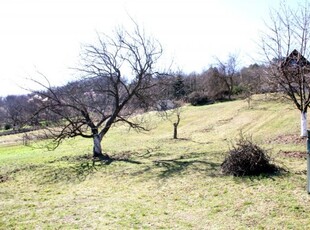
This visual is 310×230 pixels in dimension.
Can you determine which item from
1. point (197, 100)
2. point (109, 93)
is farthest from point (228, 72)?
point (109, 93)

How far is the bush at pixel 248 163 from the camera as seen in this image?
686cm

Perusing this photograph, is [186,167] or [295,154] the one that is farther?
[295,154]

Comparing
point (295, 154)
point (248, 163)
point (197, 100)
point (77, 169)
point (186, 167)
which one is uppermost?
point (197, 100)

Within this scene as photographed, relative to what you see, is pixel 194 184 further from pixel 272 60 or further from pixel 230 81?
pixel 230 81

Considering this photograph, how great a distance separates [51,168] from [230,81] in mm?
34476

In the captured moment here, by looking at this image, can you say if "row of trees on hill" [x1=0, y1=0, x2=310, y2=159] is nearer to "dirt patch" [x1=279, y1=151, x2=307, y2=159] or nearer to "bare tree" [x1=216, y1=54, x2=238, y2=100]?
"dirt patch" [x1=279, y1=151, x2=307, y2=159]

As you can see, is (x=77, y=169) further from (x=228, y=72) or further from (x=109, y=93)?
(x=228, y=72)

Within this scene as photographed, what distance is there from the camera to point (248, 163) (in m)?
6.95

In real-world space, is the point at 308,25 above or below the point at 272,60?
above

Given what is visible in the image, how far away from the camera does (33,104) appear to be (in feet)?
40.9

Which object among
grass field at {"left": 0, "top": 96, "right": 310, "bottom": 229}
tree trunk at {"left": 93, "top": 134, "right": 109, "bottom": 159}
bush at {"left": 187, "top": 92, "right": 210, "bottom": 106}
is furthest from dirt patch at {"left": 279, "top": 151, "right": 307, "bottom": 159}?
bush at {"left": 187, "top": 92, "right": 210, "bottom": 106}

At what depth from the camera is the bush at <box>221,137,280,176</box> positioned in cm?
686

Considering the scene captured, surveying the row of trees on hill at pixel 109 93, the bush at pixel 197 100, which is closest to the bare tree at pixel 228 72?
the bush at pixel 197 100

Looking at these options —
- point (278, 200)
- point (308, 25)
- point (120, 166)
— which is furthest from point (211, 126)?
point (278, 200)
